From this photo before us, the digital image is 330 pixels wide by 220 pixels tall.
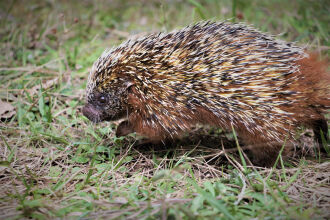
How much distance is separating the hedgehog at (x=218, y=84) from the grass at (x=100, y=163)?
47cm

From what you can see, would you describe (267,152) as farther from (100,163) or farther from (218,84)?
(100,163)

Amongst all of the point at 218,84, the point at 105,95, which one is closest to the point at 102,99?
the point at 105,95

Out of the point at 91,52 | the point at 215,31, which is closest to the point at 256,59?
the point at 215,31

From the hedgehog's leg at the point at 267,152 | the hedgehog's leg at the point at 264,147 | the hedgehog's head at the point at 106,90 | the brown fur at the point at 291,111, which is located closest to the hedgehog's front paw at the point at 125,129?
the brown fur at the point at 291,111

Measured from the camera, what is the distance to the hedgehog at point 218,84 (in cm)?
352

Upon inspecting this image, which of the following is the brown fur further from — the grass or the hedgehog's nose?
the hedgehog's nose

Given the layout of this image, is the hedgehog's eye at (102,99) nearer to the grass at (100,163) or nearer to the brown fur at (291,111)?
the brown fur at (291,111)

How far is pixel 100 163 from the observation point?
4.05 metres

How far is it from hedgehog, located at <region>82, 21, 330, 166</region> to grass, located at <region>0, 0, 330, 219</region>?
0.47 meters

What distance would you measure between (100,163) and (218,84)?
1.96 metres

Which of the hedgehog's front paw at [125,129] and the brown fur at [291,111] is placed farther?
the hedgehog's front paw at [125,129]

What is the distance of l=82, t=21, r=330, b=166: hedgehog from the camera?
3.52 meters

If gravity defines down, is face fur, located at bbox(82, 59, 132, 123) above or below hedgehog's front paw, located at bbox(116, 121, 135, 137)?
above

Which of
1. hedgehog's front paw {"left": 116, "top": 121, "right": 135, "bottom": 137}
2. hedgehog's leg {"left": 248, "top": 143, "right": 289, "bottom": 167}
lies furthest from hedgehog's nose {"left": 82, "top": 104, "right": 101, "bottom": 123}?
hedgehog's leg {"left": 248, "top": 143, "right": 289, "bottom": 167}
